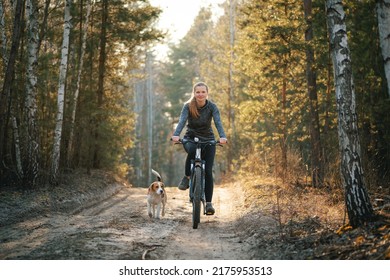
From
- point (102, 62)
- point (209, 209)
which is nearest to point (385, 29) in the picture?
point (209, 209)

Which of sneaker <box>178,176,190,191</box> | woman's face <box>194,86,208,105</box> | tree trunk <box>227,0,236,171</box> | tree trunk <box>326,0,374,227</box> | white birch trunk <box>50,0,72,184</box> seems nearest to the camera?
tree trunk <box>326,0,374,227</box>

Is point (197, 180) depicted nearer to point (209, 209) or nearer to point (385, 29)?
point (209, 209)

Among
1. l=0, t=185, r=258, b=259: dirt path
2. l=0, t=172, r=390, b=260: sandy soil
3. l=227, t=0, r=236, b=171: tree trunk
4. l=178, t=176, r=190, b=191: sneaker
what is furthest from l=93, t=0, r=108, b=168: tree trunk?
l=178, t=176, r=190, b=191: sneaker

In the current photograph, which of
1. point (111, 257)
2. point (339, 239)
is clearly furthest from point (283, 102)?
point (111, 257)

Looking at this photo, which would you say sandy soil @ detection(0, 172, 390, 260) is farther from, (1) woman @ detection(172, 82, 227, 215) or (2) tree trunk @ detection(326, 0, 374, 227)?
(1) woman @ detection(172, 82, 227, 215)

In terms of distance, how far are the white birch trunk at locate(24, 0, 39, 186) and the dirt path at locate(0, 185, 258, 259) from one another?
258cm

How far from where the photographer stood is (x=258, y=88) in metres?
15.1

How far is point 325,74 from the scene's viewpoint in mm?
12422

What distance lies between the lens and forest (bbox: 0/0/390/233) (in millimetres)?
5871

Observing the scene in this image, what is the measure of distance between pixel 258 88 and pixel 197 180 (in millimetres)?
8751

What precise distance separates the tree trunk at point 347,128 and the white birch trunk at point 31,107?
27.6ft

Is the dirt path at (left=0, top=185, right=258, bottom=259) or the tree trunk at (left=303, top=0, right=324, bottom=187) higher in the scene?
the tree trunk at (left=303, top=0, right=324, bottom=187)

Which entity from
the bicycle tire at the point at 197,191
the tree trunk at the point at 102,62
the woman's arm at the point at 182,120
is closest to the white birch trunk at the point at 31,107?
the woman's arm at the point at 182,120

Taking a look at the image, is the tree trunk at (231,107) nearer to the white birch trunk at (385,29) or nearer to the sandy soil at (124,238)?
the sandy soil at (124,238)
